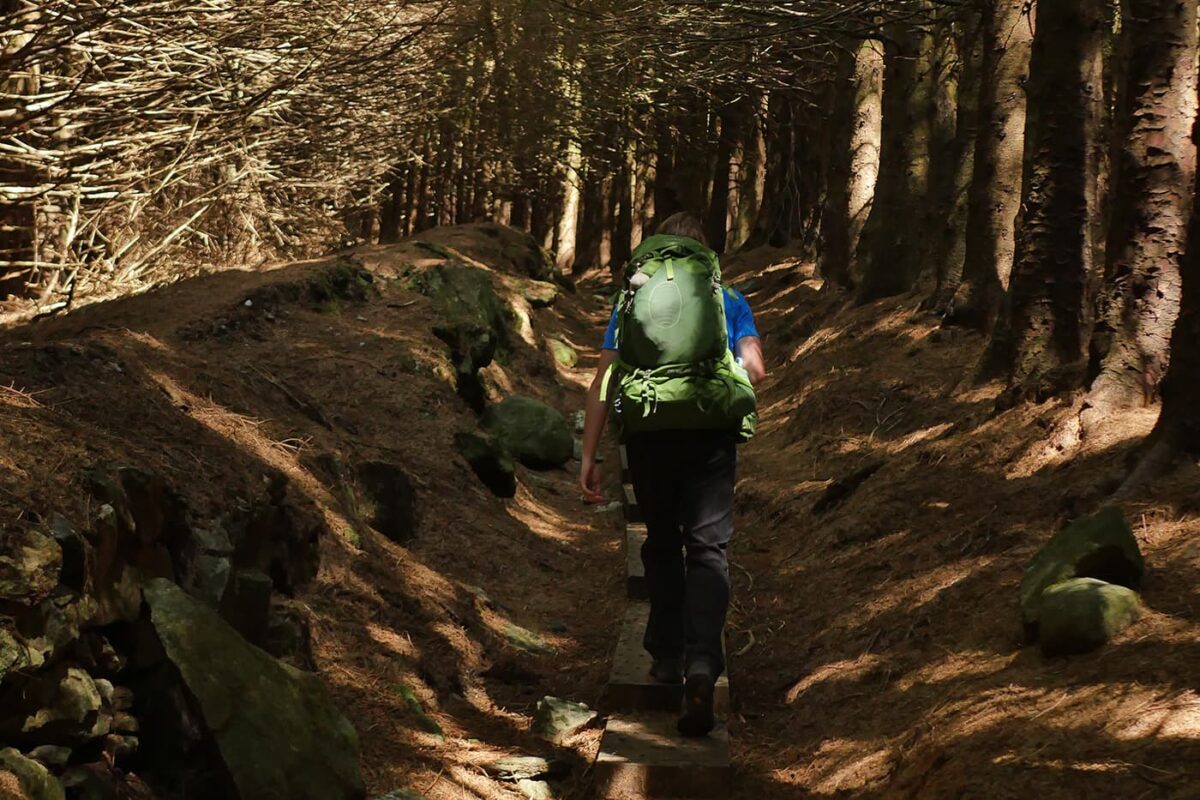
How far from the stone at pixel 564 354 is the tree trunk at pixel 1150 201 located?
42.1 feet

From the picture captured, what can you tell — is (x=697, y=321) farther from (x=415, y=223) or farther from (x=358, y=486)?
(x=415, y=223)

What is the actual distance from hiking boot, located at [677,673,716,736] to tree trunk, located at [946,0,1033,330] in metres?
6.81

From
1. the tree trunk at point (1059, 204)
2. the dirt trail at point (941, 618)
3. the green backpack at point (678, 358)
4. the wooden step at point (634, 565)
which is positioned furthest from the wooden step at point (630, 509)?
the green backpack at point (678, 358)

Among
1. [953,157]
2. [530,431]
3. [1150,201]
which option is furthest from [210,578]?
[953,157]

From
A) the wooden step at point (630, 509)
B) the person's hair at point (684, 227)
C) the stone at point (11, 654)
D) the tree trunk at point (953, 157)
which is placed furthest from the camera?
the tree trunk at point (953, 157)

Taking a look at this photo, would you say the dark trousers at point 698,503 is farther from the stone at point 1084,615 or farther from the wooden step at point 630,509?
the wooden step at point 630,509

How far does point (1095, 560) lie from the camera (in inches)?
201

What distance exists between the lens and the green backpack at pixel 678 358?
5156 mm

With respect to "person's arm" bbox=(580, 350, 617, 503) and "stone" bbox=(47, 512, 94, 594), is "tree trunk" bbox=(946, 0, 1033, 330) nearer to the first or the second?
"person's arm" bbox=(580, 350, 617, 503)

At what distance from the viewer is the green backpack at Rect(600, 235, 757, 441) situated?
5156 millimetres

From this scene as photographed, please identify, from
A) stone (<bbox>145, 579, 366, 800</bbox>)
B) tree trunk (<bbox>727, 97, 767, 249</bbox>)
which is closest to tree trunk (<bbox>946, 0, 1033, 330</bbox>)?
stone (<bbox>145, 579, 366, 800</bbox>)

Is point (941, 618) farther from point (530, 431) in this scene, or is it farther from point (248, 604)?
point (530, 431)

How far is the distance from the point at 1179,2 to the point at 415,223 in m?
31.8

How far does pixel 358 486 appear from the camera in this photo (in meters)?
8.27
